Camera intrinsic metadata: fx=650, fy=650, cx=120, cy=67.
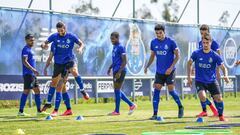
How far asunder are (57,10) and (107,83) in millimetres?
3777

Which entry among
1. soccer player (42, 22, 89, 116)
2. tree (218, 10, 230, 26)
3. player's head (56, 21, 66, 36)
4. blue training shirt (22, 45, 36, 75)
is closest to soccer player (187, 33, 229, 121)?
soccer player (42, 22, 89, 116)

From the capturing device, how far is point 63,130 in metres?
12.1

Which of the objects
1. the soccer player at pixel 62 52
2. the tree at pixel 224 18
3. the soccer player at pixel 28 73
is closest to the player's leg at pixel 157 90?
the soccer player at pixel 62 52

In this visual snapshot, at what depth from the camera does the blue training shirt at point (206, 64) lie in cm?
1467

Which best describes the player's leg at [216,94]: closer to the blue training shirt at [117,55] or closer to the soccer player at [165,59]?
the soccer player at [165,59]

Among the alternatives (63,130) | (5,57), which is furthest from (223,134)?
(5,57)

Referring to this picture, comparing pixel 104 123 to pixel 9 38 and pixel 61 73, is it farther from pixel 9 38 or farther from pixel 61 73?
pixel 9 38

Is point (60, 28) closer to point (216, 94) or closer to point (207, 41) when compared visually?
point (207, 41)

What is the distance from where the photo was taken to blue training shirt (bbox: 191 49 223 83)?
14672mm

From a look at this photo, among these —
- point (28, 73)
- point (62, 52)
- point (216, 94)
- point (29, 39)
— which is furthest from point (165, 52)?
point (28, 73)

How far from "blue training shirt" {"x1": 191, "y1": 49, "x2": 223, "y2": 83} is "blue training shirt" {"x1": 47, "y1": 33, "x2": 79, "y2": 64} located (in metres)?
3.28

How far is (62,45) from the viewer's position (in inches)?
643

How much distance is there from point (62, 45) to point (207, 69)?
151 inches

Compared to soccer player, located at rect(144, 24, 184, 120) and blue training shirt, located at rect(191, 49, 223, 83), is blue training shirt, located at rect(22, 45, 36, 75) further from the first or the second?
blue training shirt, located at rect(191, 49, 223, 83)
